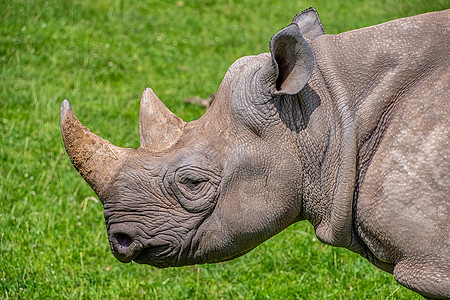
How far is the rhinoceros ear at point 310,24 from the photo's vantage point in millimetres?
3234

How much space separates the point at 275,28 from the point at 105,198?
713 centimetres

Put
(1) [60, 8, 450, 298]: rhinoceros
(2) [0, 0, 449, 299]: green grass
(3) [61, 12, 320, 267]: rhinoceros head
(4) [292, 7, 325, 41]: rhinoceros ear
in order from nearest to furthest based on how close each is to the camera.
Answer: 1. (1) [60, 8, 450, 298]: rhinoceros
2. (3) [61, 12, 320, 267]: rhinoceros head
3. (4) [292, 7, 325, 41]: rhinoceros ear
4. (2) [0, 0, 449, 299]: green grass

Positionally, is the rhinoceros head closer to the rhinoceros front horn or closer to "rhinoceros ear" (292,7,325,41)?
the rhinoceros front horn

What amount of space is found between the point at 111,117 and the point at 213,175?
14.1 ft

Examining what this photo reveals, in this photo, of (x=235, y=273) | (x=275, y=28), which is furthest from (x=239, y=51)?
(x=235, y=273)

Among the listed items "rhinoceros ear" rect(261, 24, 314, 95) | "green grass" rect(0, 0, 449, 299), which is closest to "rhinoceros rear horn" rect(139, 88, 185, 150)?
"rhinoceros ear" rect(261, 24, 314, 95)

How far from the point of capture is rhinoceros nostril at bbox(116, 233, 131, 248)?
10.3ft

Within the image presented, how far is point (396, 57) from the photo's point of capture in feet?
9.44

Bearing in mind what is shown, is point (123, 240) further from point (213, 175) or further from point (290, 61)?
point (290, 61)

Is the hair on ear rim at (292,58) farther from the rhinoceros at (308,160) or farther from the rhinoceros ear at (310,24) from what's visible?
the rhinoceros ear at (310,24)

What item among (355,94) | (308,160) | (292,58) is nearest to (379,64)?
(355,94)

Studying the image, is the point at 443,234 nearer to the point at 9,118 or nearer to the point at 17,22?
the point at 9,118

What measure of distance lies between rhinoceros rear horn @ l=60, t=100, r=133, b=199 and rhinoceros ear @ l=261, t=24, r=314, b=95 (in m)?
0.74

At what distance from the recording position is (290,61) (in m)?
2.95
